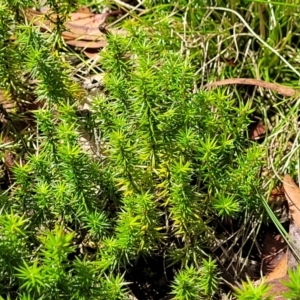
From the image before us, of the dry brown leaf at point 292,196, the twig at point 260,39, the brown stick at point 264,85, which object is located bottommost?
the dry brown leaf at point 292,196

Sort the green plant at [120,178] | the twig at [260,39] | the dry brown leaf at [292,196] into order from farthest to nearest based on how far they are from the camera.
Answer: the twig at [260,39]
the dry brown leaf at [292,196]
the green plant at [120,178]

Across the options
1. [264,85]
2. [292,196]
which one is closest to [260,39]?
[264,85]

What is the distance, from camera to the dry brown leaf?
2035mm

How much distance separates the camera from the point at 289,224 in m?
2.11

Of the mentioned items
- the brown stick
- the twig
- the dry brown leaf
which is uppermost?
the twig

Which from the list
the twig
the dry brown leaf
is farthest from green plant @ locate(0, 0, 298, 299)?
the twig

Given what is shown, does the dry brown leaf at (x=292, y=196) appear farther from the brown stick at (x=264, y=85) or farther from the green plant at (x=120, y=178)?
the brown stick at (x=264, y=85)

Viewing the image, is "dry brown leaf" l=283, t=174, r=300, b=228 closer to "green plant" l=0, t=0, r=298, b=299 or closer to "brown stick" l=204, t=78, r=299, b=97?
"green plant" l=0, t=0, r=298, b=299

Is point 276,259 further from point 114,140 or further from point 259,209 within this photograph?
point 114,140

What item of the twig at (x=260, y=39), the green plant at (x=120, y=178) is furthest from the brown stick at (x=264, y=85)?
the green plant at (x=120, y=178)

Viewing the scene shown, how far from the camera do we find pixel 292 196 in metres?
2.09

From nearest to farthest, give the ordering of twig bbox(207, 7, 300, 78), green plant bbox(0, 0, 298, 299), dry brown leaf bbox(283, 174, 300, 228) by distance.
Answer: green plant bbox(0, 0, 298, 299)
dry brown leaf bbox(283, 174, 300, 228)
twig bbox(207, 7, 300, 78)

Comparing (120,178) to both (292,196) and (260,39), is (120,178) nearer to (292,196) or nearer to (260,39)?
(292,196)

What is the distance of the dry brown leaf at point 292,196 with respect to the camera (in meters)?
2.04
